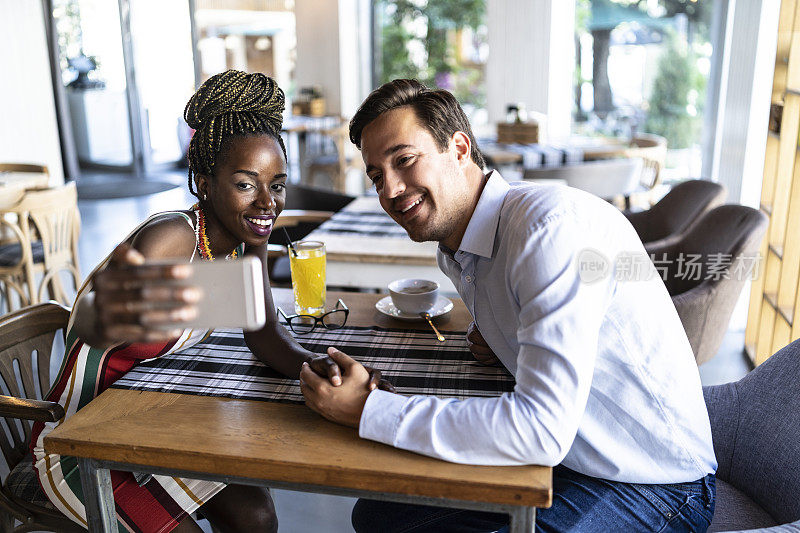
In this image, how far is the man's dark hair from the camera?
138 cm

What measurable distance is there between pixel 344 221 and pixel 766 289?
6.53 feet

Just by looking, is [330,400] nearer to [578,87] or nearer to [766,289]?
[766,289]

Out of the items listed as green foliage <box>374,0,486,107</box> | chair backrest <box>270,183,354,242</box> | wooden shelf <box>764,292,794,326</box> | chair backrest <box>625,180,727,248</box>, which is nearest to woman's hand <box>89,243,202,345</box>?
chair backrest <box>625,180,727,248</box>

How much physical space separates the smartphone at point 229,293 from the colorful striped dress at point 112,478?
0.63m

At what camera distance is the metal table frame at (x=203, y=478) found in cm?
103

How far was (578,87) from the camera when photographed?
265 inches

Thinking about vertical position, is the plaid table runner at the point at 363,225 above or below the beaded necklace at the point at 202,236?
below

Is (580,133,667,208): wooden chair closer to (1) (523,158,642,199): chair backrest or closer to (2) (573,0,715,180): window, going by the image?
(1) (523,158,642,199): chair backrest

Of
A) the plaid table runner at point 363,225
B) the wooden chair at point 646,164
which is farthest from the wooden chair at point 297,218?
the wooden chair at point 646,164

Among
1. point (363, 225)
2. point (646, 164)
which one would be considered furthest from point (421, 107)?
point (646, 164)

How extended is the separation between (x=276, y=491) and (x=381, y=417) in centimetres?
133

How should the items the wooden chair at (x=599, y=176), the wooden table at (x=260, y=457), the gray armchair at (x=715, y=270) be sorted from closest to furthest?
the wooden table at (x=260, y=457), the gray armchair at (x=715, y=270), the wooden chair at (x=599, y=176)

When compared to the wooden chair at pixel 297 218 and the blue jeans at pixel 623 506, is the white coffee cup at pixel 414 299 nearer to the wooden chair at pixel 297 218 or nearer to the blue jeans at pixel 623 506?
the blue jeans at pixel 623 506

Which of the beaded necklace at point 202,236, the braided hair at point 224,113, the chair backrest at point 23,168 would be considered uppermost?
the braided hair at point 224,113
